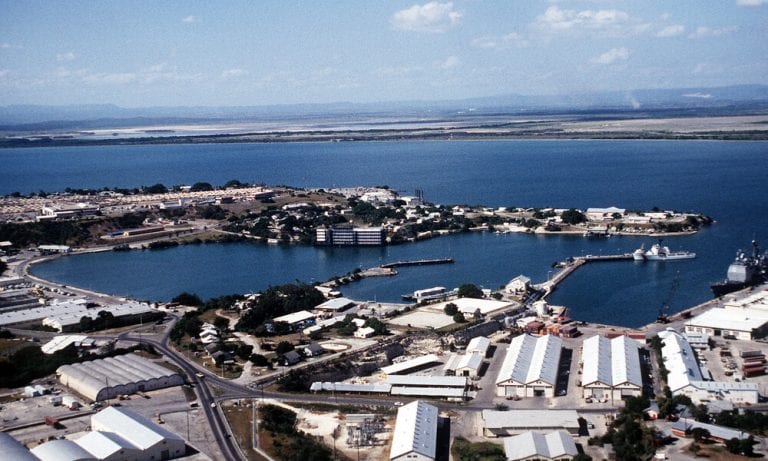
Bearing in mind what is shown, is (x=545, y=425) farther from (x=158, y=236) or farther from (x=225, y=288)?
(x=158, y=236)

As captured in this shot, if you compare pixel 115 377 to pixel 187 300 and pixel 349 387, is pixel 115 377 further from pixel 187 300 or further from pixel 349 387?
pixel 187 300

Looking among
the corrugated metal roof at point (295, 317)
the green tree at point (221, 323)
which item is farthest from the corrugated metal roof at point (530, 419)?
the green tree at point (221, 323)

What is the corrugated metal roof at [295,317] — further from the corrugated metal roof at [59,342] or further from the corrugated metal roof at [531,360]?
the corrugated metal roof at [531,360]

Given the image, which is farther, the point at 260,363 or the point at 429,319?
the point at 429,319

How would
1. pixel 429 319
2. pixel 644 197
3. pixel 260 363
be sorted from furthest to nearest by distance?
1. pixel 644 197
2. pixel 429 319
3. pixel 260 363

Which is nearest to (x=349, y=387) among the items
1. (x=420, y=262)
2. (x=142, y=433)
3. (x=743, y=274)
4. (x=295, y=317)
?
(x=142, y=433)

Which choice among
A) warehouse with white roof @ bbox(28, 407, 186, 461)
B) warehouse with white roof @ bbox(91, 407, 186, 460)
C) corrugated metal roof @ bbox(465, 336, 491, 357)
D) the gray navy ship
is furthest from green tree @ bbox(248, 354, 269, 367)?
the gray navy ship

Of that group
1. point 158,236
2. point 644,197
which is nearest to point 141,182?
Answer: point 158,236

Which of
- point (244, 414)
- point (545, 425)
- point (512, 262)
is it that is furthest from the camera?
point (512, 262)
